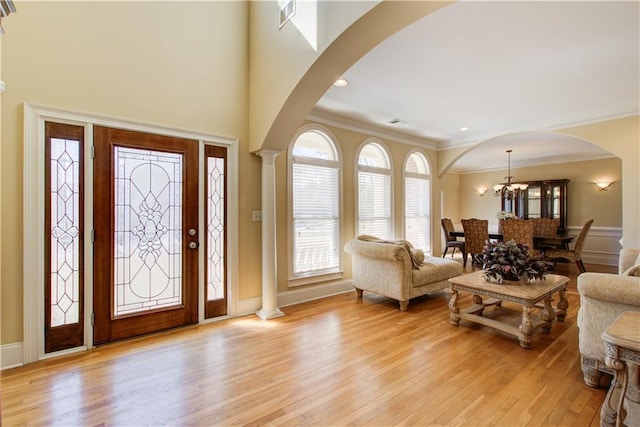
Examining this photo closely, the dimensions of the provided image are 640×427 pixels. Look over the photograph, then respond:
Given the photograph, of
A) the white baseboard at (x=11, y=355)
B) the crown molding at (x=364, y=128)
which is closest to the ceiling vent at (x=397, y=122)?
the crown molding at (x=364, y=128)

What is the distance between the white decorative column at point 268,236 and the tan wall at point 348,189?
405mm

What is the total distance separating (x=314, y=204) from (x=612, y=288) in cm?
322

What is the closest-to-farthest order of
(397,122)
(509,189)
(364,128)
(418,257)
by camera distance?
(418,257), (397,122), (364,128), (509,189)

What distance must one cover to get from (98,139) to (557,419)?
402 centimetres

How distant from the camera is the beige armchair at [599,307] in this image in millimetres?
1956

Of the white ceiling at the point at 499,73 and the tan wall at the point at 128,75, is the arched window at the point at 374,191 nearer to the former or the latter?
the white ceiling at the point at 499,73

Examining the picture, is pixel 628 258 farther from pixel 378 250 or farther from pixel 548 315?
pixel 378 250

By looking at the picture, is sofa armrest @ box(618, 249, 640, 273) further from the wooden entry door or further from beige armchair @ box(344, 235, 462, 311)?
the wooden entry door

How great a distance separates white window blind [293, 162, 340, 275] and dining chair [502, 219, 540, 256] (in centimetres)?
Result: 356

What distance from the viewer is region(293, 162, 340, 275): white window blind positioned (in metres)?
4.28

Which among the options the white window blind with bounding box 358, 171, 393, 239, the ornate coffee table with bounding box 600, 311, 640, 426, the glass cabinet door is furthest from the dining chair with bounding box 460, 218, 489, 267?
the ornate coffee table with bounding box 600, 311, 640, 426

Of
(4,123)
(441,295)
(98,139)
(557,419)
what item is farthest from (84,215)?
(441,295)

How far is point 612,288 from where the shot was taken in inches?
78.4

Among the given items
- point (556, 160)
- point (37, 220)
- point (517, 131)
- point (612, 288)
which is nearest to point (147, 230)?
point (37, 220)
